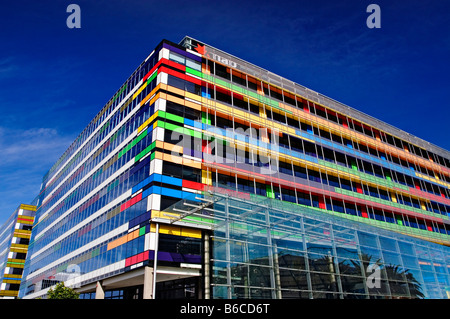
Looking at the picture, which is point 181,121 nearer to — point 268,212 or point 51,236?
point 268,212

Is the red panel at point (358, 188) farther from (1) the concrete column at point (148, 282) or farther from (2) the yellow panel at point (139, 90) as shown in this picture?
(2) the yellow panel at point (139, 90)

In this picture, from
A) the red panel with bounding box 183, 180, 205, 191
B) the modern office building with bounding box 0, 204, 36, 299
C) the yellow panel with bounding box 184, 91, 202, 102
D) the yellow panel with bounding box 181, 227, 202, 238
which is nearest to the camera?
the yellow panel with bounding box 181, 227, 202, 238

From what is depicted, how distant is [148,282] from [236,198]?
384 inches

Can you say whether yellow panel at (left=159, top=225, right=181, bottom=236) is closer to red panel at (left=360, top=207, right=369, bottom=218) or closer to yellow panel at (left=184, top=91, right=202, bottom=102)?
yellow panel at (left=184, top=91, right=202, bottom=102)

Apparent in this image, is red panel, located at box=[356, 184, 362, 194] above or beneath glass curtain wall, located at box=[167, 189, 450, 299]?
above

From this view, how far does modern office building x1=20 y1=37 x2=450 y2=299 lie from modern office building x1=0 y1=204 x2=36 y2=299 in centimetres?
3088

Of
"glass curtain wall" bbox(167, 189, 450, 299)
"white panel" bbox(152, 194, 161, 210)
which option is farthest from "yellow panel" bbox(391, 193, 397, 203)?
"white panel" bbox(152, 194, 161, 210)

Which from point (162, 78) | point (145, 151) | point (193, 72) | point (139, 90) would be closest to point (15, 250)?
point (139, 90)

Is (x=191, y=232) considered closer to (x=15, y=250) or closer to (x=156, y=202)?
(x=156, y=202)

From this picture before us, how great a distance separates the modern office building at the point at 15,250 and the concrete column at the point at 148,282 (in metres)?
68.1

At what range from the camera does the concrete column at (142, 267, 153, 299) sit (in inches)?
1084

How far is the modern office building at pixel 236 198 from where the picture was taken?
27281mm

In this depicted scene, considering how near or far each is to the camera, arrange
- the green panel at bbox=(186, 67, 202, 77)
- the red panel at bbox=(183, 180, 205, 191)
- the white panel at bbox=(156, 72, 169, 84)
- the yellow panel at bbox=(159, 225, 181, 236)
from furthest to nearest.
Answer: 1. the green panel at bbox=(186, 67, 202, 77)
2. the white panel at bbox=(156, 72, 169, 84)
3. the red panel at bbox=(183, 180, 205, 191)
4. the yellow panel at bbox=(159, 225, 181, 236)

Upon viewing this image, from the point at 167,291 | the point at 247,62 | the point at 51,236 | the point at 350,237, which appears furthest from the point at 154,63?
the point at 51,236
